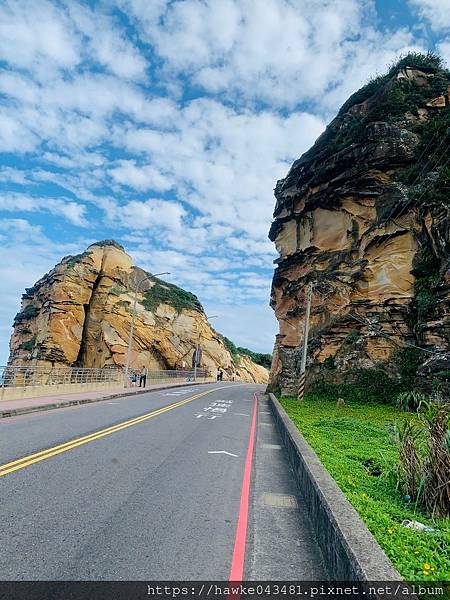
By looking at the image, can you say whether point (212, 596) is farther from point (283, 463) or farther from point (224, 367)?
point (224, 367)

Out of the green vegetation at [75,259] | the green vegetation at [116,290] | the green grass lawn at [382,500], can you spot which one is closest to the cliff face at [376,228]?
the green grass lawn at [382,500]

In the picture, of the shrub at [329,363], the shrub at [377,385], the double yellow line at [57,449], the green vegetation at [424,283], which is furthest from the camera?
the shrub at [329,363]

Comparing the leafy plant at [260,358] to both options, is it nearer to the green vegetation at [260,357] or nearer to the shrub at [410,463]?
the green vegetation at [260,357]

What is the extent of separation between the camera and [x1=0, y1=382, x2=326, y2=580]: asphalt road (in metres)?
3.68

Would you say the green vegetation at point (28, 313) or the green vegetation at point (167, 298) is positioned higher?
the green vegetation at point (167, 298)

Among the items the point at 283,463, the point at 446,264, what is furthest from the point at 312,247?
the point at 283,463

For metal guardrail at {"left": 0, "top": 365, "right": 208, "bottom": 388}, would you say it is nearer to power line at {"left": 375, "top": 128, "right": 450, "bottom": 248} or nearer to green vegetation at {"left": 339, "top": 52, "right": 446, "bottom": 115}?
power line at {"left": 375, "top": 128, "right": 450, "bottom": 248}

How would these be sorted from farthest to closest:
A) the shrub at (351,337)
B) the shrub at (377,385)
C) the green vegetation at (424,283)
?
the shrub at (351,337)
the shrub at (377,385)
the green vegetation at (424,283)

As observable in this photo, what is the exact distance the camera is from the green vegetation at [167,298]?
173 feet

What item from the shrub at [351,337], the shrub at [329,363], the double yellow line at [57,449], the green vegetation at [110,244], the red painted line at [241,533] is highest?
the green vegetation at [110,244]

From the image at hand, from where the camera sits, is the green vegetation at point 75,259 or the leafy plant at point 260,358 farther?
the leafy plant at point 260,358

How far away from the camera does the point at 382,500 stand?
5137 millimetres

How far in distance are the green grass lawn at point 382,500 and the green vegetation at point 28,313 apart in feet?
157

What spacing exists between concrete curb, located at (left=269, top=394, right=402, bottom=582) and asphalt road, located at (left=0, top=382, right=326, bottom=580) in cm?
21
